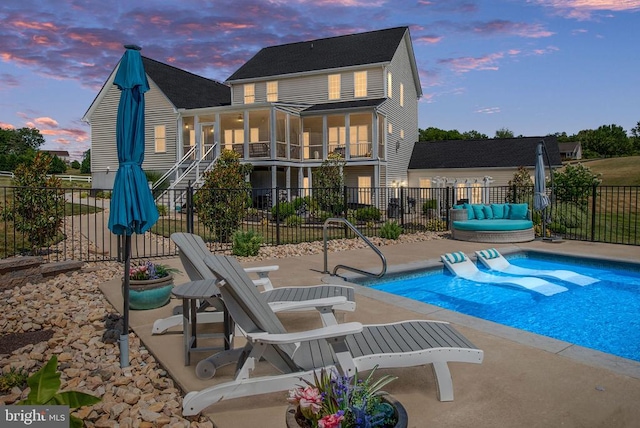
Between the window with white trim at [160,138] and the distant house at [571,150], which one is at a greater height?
the distant house at [571,150]

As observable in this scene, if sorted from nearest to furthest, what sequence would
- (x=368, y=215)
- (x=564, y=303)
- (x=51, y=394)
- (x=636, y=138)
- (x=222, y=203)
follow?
(x=51, y=394)
(x=564, y=303)
(x=222, y=203)
(x=368, y=215)
(x=636, y=138)

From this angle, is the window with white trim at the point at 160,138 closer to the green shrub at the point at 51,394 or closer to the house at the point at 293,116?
the house at the point at 293,116

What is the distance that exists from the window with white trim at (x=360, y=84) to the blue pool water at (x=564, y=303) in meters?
18.7

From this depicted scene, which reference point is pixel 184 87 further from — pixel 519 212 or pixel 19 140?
pixel 19 140

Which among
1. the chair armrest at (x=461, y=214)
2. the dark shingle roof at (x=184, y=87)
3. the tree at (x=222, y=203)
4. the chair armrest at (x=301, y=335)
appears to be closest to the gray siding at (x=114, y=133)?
the dark shingle roof at (x=184, y=87)

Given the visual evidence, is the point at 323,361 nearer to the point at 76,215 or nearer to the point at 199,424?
the point at 199,424

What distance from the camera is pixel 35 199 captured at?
10.0 metres

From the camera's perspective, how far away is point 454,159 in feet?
94.7

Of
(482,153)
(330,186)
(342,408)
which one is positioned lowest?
(342,408)

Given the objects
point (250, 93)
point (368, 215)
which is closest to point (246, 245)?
point (368, 215)

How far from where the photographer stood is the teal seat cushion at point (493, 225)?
13352 mm

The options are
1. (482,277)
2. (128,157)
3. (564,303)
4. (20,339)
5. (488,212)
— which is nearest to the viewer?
(128,157)

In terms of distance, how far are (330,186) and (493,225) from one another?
887 centimetres

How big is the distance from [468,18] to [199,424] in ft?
78.7
